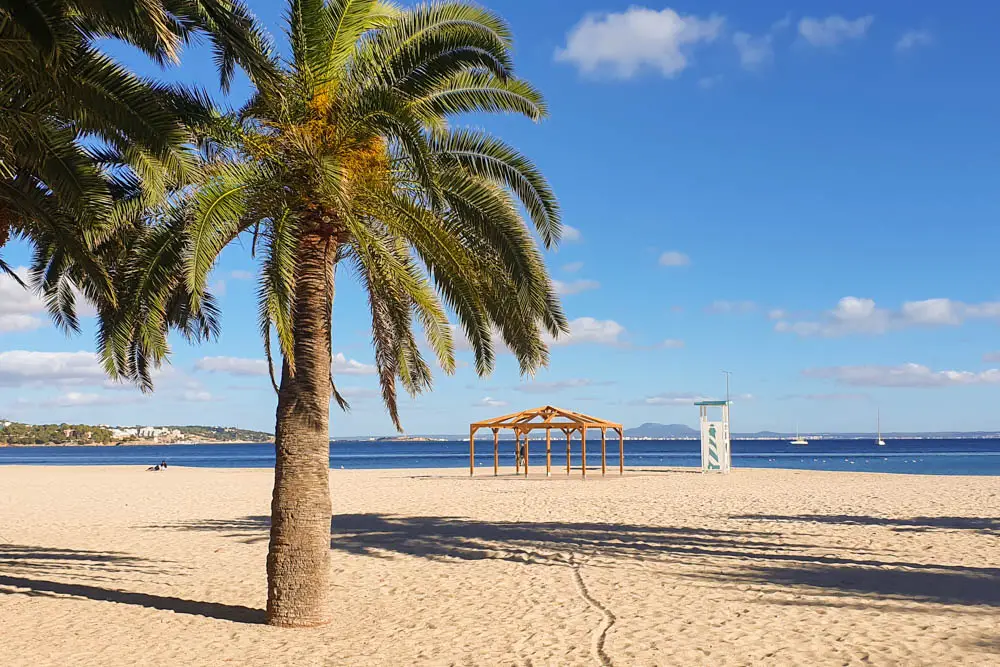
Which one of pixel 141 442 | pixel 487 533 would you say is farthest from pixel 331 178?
pixel 141 442

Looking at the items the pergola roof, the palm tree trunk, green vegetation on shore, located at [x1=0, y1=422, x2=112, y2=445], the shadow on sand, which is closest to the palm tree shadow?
the palm tree trunk

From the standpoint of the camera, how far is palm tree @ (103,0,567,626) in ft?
24.4

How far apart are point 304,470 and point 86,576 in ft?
15.0

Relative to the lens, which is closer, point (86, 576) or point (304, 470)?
point (304, 470)

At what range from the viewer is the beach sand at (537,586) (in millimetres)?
7172

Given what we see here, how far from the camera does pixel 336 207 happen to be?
7613 millimetres

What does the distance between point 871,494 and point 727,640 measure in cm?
1595

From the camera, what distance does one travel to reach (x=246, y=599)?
928 cm

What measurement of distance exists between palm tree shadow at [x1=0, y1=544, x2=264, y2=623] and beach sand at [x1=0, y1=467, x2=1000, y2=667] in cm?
4

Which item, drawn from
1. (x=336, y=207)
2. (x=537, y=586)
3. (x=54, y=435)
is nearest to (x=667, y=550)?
(x=537, y=586)

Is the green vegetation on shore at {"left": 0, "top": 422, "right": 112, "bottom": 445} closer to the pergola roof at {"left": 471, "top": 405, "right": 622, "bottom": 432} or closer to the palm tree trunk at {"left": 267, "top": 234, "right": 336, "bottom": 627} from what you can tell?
the pergola roof at {"left": 471, "top": 405, "right": 622, "bottom": 432}

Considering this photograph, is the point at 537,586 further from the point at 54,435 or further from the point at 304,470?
the point at 54,435

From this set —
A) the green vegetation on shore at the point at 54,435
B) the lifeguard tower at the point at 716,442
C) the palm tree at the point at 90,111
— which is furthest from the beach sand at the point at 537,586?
the green vegetation on shore at the point at 54,435

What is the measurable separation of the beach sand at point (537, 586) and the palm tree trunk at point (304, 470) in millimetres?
330
